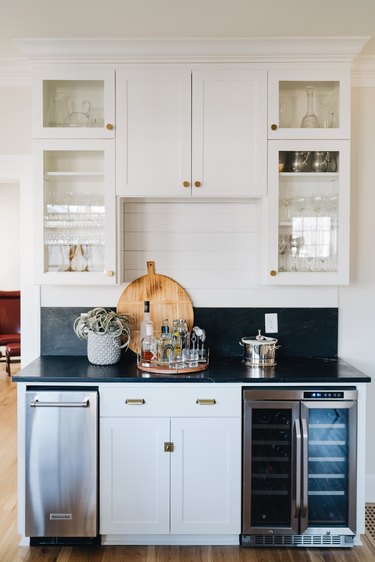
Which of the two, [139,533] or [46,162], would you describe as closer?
[139,533]

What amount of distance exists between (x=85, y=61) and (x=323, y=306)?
208 centimetres

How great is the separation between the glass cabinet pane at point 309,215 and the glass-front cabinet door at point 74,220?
1.01m

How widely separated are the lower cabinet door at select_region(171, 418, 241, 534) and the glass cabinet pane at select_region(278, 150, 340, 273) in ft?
3.25

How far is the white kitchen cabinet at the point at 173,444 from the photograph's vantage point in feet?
8.26

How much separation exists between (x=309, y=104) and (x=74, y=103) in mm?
1383

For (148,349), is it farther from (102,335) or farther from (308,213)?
(308,213)

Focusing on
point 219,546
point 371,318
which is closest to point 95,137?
point 371,318

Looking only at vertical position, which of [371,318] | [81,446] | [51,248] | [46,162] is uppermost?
[46,162]

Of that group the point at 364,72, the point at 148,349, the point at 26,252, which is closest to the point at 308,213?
the point at 364,72

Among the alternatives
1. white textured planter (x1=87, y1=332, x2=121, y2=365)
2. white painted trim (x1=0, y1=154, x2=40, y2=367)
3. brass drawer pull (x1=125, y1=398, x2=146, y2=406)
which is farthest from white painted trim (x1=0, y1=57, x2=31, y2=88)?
brass drawer pull (x1=125, y1=398, x2=146, y2=406)

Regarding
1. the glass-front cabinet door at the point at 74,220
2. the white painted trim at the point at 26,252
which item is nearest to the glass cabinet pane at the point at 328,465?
the glass-front cabinet door at the point at 74,220

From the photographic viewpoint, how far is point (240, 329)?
3111mm

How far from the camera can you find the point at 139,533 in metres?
2.55

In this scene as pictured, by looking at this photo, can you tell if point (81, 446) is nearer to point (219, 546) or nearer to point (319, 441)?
point (219, 546)
